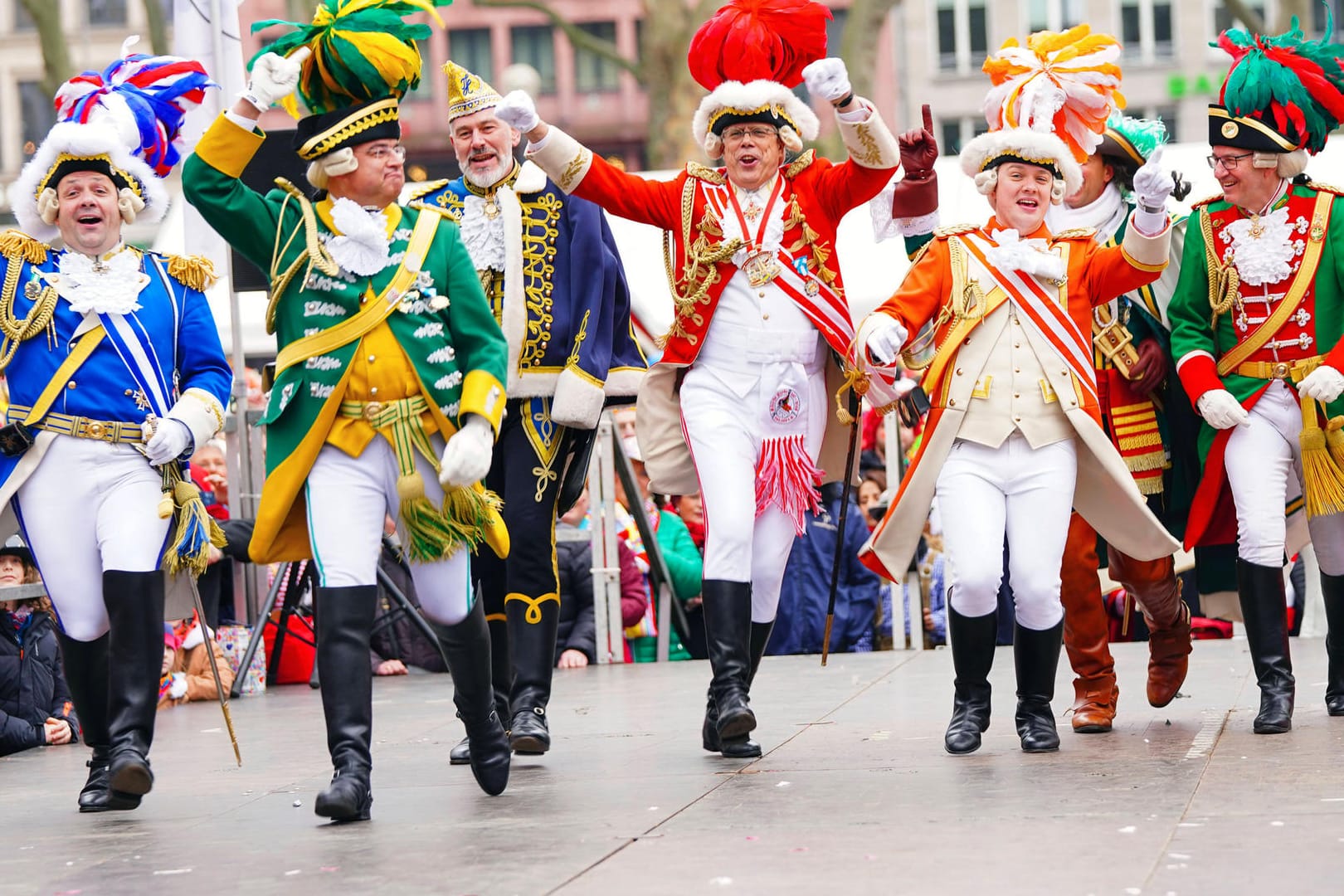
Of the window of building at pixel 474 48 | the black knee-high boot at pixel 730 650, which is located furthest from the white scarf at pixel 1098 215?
the window of building at pixel 474 48

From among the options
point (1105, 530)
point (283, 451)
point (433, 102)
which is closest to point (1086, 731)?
point (1105, 530)

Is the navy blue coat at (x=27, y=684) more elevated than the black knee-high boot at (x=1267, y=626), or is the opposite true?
the black knee-high boot at (x=1267, y=626)

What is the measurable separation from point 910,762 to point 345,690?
1666 millimetres

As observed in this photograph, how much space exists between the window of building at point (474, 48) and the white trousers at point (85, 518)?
4354 cm

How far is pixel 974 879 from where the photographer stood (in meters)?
4.11

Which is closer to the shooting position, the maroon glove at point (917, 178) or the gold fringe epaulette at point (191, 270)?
the gold fringe epaulette at point (191, 270)

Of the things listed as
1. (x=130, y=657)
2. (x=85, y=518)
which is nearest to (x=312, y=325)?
(x=85, y=518)

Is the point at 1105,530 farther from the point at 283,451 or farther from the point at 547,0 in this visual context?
the point at 547,0

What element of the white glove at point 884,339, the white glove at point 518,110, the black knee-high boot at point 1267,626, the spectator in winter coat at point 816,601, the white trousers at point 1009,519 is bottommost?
the spectator in winter coat at point 816,601

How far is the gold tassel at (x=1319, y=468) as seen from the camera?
629cm

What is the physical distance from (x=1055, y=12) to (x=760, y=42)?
40675 millimetres

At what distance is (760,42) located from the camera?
6.18 m

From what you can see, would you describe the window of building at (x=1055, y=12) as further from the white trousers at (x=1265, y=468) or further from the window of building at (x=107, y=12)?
the white trousers at (x=1265, y=468)

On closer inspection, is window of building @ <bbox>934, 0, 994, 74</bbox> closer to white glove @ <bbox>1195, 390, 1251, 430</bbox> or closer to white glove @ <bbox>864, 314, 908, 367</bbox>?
white glove @ <bbox>1195, 390, 1251, 430</bbox>
